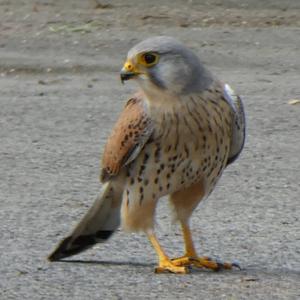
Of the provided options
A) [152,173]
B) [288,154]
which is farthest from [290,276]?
[288,154]

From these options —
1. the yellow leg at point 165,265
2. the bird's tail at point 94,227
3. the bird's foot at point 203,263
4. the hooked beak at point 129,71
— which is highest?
the hooked beak at point 129,71

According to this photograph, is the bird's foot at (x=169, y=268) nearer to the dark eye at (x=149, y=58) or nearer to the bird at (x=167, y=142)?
the bird at (x=167, y=142)

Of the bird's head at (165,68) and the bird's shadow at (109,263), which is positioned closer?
the bird's head at (165,68)

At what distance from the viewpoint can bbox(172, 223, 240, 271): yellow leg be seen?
627 centimetres

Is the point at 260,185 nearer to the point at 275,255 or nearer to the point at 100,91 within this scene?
the point at 275,255

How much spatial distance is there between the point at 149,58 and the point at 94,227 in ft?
3.27

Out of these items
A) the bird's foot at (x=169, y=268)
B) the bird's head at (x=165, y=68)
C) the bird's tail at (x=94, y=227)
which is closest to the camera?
the bird's head at (x=165, y=68)

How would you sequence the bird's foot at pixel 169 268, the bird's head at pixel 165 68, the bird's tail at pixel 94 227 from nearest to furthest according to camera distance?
the bird's head at pixel 165 68 < the bird's foot at pixel 169 268 < the bird's tail at pixel 94 227

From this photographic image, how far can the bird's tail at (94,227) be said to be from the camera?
6.39 meters

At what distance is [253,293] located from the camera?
230 inches

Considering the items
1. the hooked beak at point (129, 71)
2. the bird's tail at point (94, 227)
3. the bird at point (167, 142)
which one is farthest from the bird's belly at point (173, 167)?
the hooked beak at point (129, 71)

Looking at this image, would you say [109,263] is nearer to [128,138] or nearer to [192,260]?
[192,260]

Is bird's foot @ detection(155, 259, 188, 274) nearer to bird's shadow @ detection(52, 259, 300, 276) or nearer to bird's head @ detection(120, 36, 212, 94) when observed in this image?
bird's shadow @ detection(52, 259, 300, 276)

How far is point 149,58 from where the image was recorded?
5977mm
